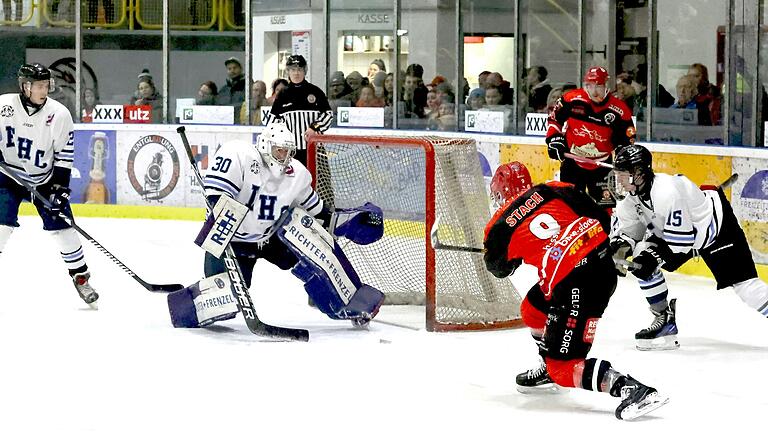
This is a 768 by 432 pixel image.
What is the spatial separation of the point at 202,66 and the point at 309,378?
6684 mm

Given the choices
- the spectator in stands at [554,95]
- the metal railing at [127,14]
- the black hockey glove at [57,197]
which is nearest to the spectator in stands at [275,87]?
the metal railing at [127,14]

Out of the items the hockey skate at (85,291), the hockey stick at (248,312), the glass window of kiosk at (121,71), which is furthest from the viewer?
the glass window of kiosk at (121,71)

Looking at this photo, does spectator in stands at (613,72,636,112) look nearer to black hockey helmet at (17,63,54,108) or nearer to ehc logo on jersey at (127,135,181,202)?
ehc logo on jersey at (127,135,181,202)

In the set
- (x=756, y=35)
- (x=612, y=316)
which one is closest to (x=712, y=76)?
(x=756, y=35)

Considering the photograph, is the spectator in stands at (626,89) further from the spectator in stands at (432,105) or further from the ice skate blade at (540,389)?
the ice skate blade at (540,389)

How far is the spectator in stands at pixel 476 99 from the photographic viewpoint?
9.60 m

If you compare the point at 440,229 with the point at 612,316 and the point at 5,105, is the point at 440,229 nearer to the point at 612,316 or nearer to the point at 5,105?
the point at 612,316

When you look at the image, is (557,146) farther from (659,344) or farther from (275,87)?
(275,87)

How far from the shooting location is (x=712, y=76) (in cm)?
797

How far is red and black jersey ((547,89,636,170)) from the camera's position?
275 inches

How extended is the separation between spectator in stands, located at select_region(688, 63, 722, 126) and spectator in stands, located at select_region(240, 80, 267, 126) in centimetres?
373

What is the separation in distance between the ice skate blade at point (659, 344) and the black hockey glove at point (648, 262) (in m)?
0.40

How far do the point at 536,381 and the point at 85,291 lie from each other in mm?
2597

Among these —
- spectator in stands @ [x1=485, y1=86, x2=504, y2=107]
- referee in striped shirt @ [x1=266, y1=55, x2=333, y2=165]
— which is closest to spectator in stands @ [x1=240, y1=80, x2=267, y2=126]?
spectator in stands @ [x1=485, y1=86, x2=504, y2=107]
